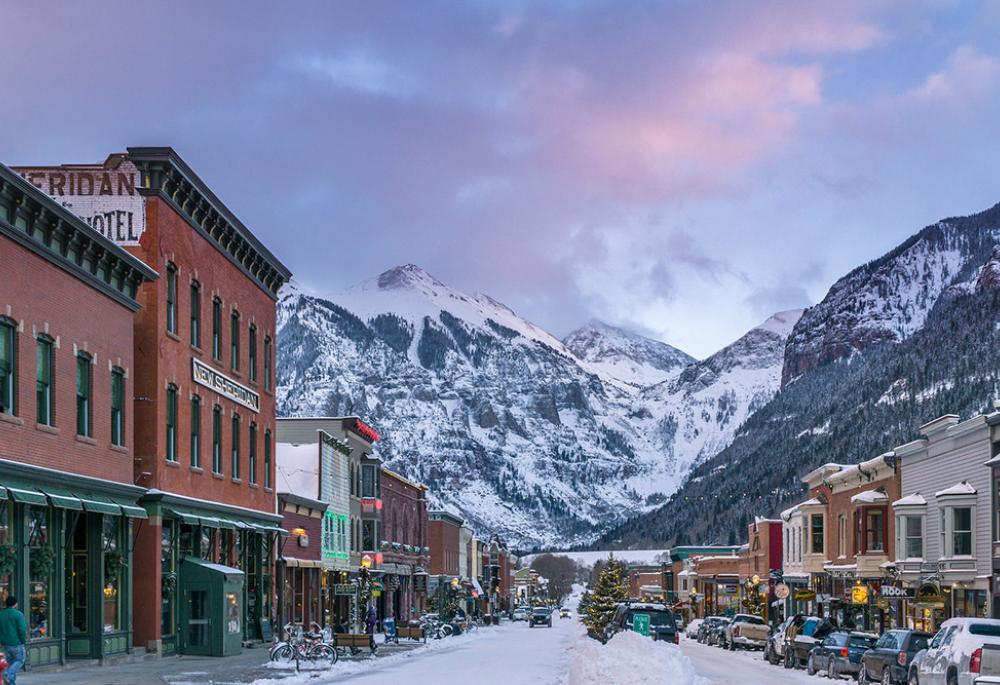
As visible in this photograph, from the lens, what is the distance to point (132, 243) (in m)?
40.2

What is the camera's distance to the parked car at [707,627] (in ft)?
261

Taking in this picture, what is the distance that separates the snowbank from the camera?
91.5 feet

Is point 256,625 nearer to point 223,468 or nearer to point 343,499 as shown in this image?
point 223,468

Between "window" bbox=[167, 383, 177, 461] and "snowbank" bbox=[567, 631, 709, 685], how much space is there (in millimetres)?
15740

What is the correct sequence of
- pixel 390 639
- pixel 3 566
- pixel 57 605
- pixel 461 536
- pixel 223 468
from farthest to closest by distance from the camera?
1. pixel 461 536
2. pixel 390 639
3. pixel 223 468
4. pixel 57 605
5. pixel 3 566

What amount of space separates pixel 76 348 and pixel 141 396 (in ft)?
19.5

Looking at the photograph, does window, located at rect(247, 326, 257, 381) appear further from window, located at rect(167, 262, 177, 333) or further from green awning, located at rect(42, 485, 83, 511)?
green awning, located at rect(42, 485, 83, 511)

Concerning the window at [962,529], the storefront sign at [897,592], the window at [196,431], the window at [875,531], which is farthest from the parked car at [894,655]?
the window at [875,531]

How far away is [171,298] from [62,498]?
1073 cm

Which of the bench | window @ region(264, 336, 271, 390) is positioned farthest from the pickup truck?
window @ region(264, 336, 271, 390)

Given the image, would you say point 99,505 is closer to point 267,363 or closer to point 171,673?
point 171,673

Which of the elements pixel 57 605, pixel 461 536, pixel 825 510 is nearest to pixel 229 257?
pixel 57 605

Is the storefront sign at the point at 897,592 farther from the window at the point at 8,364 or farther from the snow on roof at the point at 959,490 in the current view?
the window at the point at 8,364

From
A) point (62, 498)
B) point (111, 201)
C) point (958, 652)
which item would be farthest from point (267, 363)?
point (958, 652)
